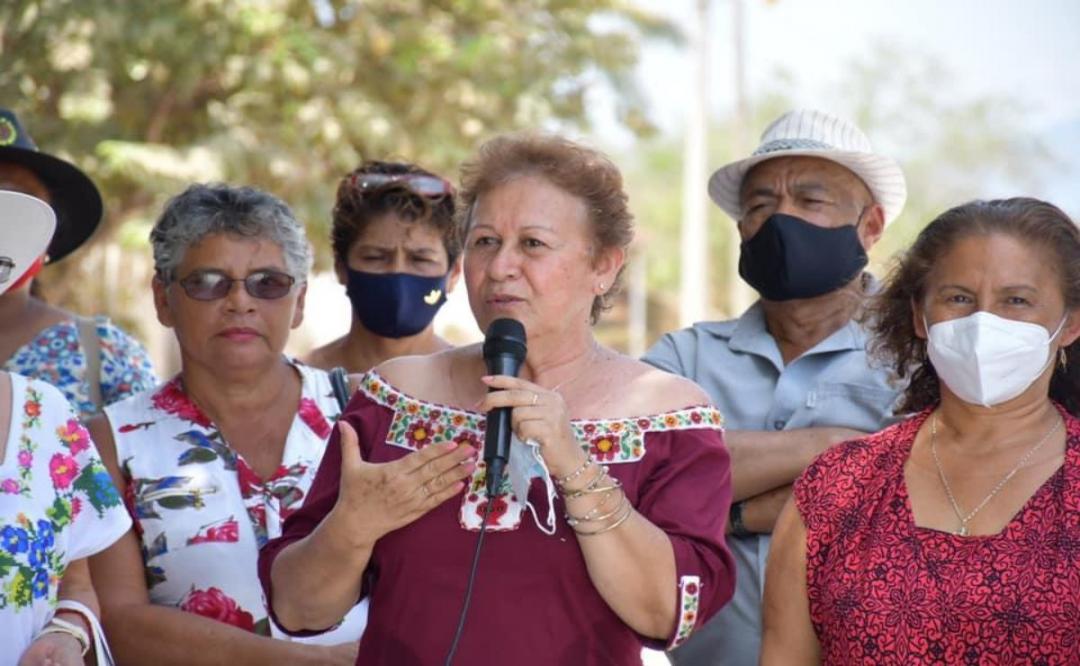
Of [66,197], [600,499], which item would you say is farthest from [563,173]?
[66,197]

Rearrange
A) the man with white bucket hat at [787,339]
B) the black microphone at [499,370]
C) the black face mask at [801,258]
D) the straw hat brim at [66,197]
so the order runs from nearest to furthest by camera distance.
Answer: the black microphone at [499,370] < the man with white bucket hat at [787,339] < the black face mask at [801,258] < the straw hat brim at [66,197]

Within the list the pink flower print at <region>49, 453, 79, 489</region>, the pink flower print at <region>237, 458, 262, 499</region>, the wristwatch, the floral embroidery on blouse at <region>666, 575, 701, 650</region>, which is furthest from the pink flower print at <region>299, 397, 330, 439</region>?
the floral embroidery on blouse at <region>666, 575, 701, 650</region>

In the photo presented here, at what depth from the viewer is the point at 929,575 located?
3266 millimetres

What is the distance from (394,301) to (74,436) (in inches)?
63.8

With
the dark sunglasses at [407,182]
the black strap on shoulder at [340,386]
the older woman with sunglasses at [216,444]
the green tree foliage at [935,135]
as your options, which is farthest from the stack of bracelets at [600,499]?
the green tree foliage at [935,135]

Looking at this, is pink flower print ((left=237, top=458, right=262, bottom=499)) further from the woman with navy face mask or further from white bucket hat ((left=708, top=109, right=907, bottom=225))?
white bucket hat ((left=708, top=109, right=907, bottom=225))

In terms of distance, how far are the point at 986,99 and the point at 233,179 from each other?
3157 cm

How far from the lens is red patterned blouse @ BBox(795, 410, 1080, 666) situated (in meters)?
3.14

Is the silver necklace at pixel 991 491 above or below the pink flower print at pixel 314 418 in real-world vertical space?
above

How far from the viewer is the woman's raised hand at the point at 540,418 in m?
2.82

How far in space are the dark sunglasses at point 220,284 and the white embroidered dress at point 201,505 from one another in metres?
0.34

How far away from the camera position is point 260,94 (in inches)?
559

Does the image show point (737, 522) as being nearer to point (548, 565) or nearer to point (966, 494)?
point (966, 494)

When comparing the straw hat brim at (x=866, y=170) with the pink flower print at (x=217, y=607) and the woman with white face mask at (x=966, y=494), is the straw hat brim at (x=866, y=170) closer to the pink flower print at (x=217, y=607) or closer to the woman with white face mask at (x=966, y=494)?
the woman with white face mask at (x=966, y=494)
